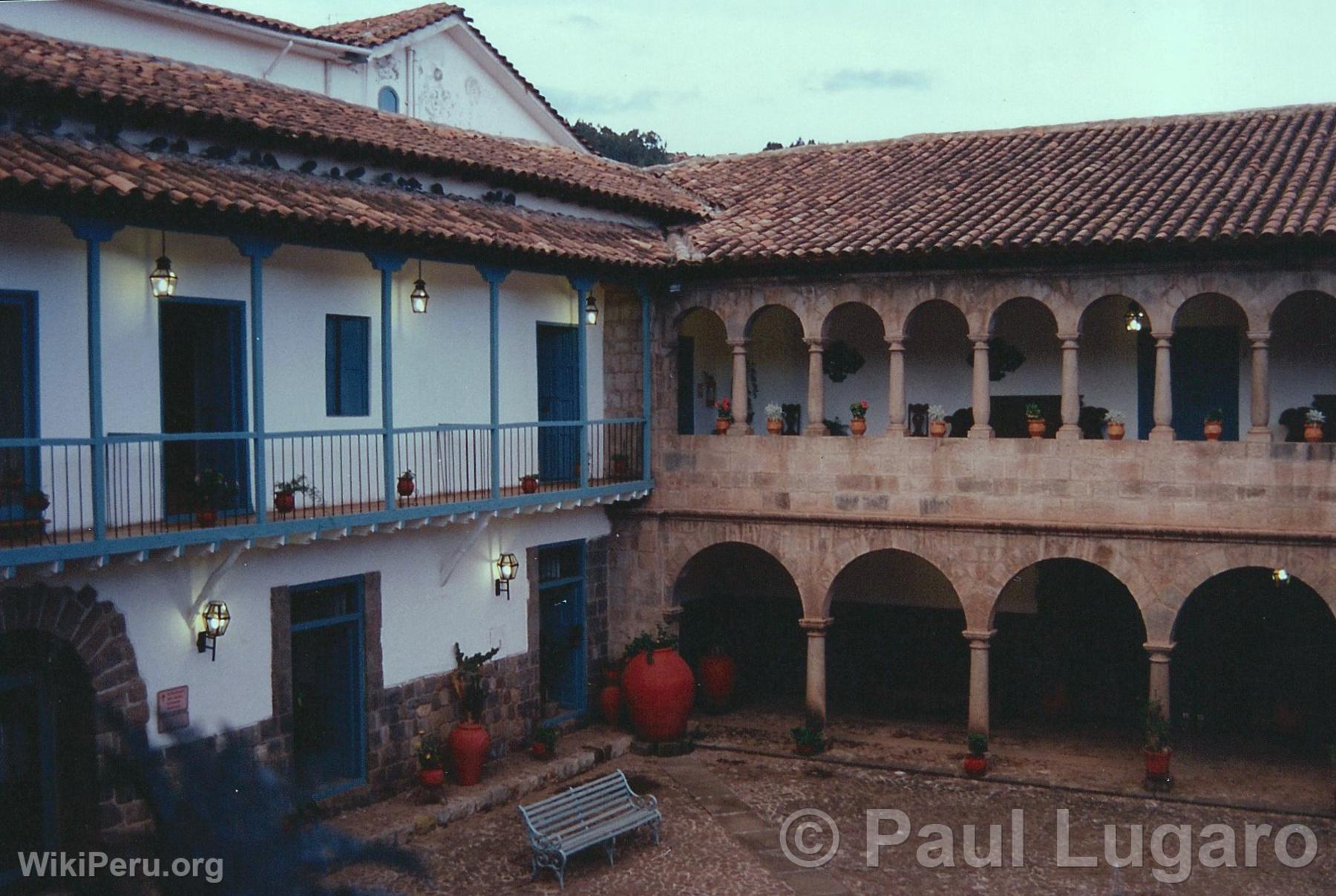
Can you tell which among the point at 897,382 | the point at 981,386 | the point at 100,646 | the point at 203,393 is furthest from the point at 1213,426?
the point at 100,646

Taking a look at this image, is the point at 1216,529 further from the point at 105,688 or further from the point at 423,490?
the point at 105,688

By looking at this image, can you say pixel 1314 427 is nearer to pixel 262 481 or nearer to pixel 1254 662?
pixel 1254 662

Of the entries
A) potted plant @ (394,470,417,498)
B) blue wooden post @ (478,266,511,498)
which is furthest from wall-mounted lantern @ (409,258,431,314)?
potted plant @ (394,470,417,498)

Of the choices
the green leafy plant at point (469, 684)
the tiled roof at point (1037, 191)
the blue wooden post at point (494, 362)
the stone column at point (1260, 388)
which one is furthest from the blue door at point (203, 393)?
the stone column at point (1260, 388)

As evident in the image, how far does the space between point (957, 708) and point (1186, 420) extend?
488 cm

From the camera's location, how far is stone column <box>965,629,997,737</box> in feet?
52.3

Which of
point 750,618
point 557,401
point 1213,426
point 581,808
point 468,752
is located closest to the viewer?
point 581,808

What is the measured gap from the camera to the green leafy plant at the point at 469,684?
14.7m

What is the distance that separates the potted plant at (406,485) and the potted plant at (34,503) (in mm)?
3860

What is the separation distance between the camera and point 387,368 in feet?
44.0

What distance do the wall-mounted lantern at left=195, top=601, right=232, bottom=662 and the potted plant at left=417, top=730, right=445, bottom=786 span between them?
284 centimetres

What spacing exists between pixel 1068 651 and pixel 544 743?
7.34 m

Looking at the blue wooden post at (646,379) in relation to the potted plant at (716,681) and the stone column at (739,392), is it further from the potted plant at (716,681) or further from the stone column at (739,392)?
the potted plant at (716,681)

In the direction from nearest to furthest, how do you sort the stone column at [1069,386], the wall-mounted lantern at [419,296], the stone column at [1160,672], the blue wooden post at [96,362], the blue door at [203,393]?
the blue wooden post at [96,362] → the blue door at [203,393] → the wall-mounted lantern at [419,296] → the stone column at [1160,672] → the stone column at [1069,386]
